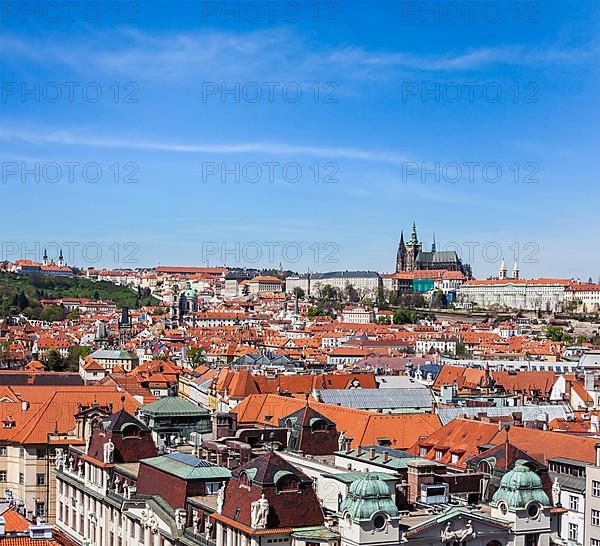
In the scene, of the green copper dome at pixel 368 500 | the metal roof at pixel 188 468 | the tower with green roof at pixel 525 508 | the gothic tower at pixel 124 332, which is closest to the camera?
the green copper dome at pixel 368 500

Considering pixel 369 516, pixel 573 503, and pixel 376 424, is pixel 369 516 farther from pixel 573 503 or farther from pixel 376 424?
pixel 376 424

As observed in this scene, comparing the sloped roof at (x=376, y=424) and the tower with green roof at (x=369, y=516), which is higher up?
the tower with green roof at (x=369, y=516)

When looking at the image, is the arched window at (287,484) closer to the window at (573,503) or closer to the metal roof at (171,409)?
the window at (573,503)

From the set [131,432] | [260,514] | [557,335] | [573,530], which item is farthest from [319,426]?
[557,335]

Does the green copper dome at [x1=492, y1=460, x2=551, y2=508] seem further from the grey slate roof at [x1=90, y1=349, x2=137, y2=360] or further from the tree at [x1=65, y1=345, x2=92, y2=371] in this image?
the tree at [x1=65, y1=345, x2=92, y2=371]

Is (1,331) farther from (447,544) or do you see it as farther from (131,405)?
(447,544)

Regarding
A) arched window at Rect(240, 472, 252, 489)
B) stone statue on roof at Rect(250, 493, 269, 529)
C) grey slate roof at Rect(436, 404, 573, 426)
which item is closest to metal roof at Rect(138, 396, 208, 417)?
grey slate roof at Rect(436, 404, 573, 426)

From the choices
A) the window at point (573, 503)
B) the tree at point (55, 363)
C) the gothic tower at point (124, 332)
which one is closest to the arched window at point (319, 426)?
the window at point (573, 503)
